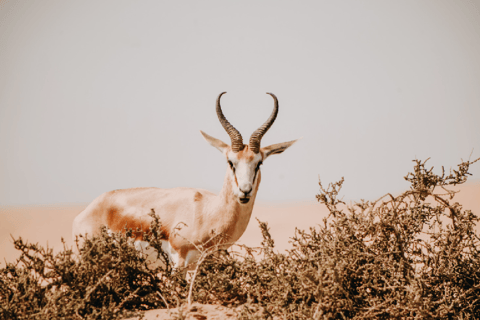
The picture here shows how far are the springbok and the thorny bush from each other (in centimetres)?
188

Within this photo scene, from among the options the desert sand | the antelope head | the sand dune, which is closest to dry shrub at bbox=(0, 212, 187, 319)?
the antelope head

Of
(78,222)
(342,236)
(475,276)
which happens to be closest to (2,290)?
(342,236)

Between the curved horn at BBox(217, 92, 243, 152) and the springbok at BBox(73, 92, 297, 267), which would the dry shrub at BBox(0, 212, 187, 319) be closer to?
the springbok at BBox(73, 92, 297, 267)

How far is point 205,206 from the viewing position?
7.04 meters

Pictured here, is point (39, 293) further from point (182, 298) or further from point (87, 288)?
point (182, 298)

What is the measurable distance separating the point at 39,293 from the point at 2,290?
43cm

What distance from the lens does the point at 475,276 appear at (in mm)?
3709

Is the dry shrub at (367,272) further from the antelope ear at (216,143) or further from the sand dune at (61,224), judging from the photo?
the sand dune at (61,224)

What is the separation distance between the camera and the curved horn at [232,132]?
22.4 ft

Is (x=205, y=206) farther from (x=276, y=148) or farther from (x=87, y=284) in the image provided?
(x=87, y=284)

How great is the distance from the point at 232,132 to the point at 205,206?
A: 135cm

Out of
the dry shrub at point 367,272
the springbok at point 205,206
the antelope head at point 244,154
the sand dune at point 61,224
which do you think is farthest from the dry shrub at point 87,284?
the sand dune at point 61,224

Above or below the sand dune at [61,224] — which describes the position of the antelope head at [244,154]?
above

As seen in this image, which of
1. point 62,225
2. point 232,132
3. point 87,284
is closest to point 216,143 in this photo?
point 232,132
